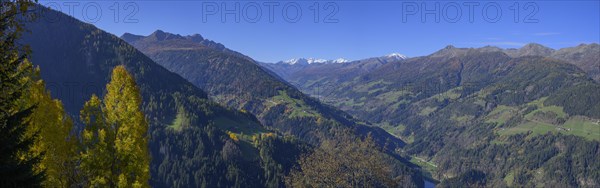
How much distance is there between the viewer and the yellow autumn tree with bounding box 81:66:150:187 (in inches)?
1152

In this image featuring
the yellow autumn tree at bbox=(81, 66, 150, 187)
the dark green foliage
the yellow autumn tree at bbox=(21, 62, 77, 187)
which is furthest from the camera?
the yellow autumn tree at bbox=(81, 66, 150, 187)

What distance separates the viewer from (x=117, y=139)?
2927 cm

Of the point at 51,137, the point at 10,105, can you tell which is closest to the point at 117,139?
the point at 51,137

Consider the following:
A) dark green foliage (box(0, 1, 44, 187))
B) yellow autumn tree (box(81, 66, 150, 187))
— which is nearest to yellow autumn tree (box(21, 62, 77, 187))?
yellow autumn tree (box(81, 66, 150, 187))

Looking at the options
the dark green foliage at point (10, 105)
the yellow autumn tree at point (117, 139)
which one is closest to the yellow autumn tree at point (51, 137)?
the yellow autumn tree at point (117, 139)

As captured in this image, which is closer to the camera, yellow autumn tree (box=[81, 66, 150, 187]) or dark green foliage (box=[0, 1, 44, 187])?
dark green foliage (box=[0, 1, 44, 187])

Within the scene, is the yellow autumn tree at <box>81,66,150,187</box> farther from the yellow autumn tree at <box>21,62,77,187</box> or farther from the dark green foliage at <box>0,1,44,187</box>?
the dark green foliage at <box>0,1,44,187</box>

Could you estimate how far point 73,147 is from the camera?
29.5 metres

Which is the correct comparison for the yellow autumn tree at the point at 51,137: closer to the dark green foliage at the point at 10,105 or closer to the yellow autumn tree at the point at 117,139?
the yellow autumn tree at the point at 117,139

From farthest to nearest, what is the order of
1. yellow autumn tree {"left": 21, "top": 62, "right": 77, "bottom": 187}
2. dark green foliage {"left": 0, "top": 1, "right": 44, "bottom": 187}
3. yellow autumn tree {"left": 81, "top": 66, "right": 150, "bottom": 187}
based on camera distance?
yellow autumn tree {"left": 81, "top": 66, "right": 150, "bottom": 187} < yellow autumn tree {"left": 21, "top": 62, "right": 77, "bottom": 187} < dark green foliage {"left": 0, "top": 1, "right": 44, "bottom": 187}

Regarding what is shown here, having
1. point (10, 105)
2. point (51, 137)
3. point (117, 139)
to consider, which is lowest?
point (117, 139)

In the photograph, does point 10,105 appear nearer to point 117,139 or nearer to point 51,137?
point 51,137

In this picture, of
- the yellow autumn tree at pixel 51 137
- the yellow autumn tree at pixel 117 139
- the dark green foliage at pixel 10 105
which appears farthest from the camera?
the yellow autumn tree at pixel 117 139

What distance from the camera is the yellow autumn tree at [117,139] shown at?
2925 centimetres
